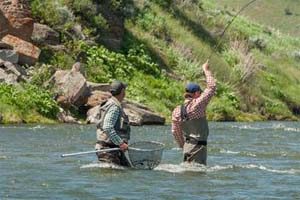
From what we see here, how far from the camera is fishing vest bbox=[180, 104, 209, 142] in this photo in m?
14.6

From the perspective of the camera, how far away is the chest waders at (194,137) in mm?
14633

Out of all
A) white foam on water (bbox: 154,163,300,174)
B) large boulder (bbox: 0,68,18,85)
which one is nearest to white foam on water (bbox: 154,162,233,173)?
white foam on water (bbox: 154,163,300,174)

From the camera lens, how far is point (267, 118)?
43.4 meters

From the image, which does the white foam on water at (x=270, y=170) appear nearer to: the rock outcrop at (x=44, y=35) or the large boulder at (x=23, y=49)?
the large boulder at (x=23, y=49)

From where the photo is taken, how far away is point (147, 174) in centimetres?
1445

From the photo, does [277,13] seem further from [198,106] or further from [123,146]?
[123,146]

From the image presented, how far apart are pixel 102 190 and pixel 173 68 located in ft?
95.4

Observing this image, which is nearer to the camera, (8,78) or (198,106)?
(198,106)

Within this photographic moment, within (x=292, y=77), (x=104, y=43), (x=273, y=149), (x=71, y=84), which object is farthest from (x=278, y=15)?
(x=273, y=149)

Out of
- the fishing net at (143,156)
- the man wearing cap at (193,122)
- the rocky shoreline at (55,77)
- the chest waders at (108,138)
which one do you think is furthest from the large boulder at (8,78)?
the man wearing cap at (193,122)

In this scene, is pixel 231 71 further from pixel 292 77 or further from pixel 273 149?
pixel 273 149

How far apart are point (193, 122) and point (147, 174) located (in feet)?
3.80

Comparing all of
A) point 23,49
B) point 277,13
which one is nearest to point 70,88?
point 23,49

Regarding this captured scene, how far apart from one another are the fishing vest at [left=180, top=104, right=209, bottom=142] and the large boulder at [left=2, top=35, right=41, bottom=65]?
17076mm
